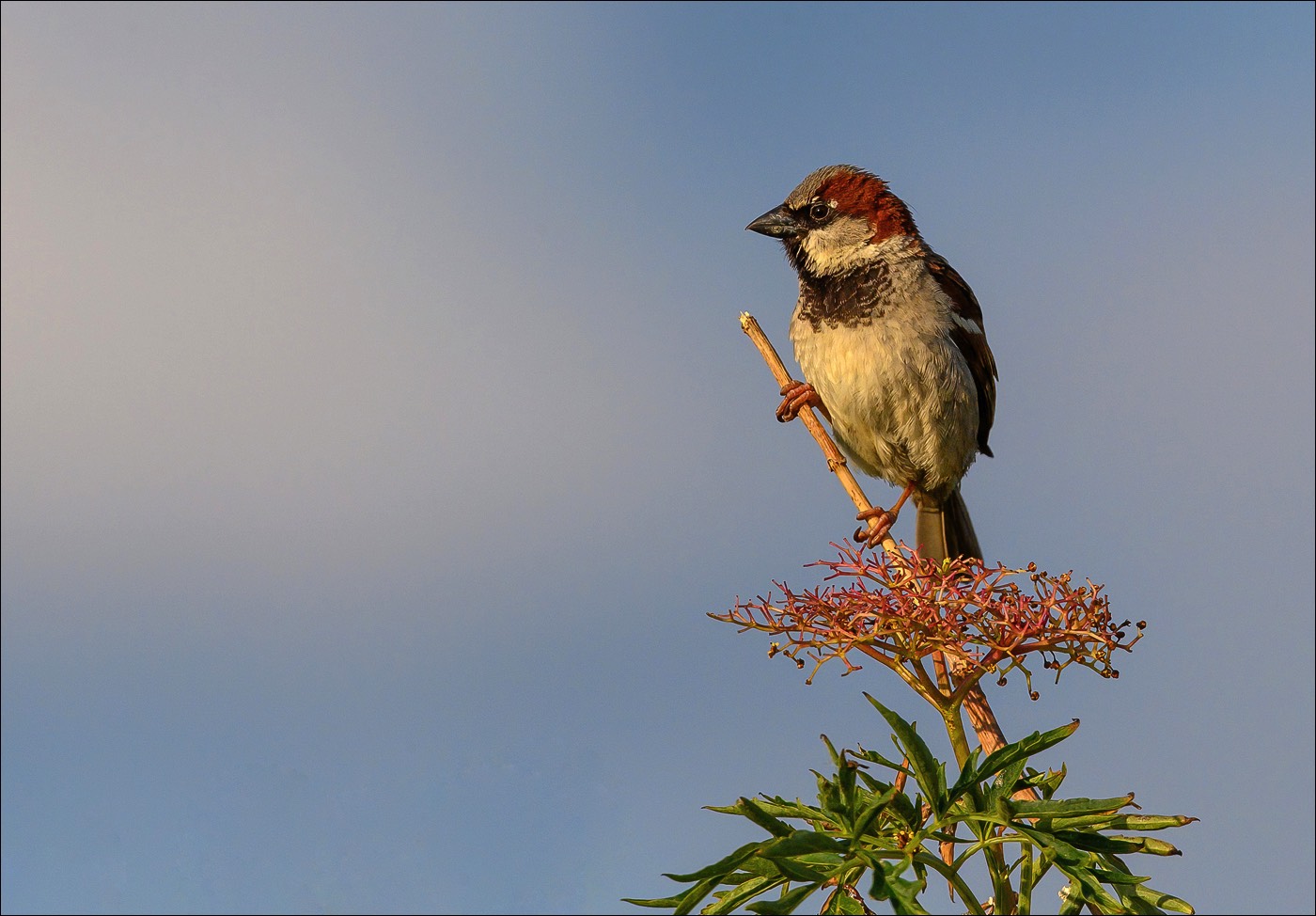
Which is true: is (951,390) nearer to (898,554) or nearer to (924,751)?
(898,554)

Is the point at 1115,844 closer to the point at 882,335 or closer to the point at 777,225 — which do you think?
the point at 882,335

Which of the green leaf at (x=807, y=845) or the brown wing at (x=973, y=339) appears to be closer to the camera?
the green leaf at (x=807, y=845)

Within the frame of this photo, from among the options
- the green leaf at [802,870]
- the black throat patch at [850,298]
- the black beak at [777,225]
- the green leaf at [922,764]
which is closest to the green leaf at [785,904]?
Result: the green leaf at [802,870]

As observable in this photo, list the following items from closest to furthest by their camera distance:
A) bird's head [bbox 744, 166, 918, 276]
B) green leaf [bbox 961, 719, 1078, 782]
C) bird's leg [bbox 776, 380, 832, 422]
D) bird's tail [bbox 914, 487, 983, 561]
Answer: green leaf [bbox 961, 719, 1078, 782] → bird's leg [bbox 776, 380, 832, 422] → bird's head [bbox 744, 166, 918, 276] → bird's tail [bbox 914, 487, 983, 561]

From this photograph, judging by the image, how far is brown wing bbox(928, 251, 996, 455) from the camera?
19.2 ft

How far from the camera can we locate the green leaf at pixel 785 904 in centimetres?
158

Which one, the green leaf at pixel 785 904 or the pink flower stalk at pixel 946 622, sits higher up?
the pink flower stalk at pixel 946 622

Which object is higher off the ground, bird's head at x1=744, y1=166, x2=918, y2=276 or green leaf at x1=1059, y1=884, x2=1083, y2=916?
Result: bird's head at x1=744, y1=166, x2=918, y2=276

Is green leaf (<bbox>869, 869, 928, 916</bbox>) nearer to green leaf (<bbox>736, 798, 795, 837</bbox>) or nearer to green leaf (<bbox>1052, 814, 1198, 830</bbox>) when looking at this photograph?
green leaf (<bbox>736, 798, 795, 837</bbox>)

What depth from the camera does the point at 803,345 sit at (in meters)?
5.75

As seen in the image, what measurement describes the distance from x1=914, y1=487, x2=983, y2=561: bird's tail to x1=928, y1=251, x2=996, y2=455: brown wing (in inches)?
12.3

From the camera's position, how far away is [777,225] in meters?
5.90

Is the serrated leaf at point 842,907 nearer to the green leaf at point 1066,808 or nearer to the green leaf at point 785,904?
the green leaf at point 785,904

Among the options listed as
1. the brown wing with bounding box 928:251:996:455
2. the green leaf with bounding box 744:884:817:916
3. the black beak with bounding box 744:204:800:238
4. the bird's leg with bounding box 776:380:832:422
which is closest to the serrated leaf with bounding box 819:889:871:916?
the green leaf with bounding box 744:884:817:916
